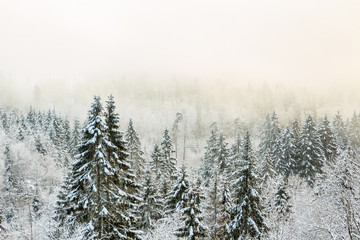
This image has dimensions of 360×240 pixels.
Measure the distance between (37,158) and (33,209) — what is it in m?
22.3

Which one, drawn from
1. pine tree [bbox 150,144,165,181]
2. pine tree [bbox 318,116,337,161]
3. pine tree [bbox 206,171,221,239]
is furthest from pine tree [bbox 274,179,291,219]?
pine tree [bbox 318,116,337,161]

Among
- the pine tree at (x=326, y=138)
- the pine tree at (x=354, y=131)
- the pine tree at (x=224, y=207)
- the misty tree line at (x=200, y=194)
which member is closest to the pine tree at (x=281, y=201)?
the misty tree line at (x=200, y=194)

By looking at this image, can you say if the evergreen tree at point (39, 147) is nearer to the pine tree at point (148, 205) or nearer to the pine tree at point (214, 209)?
the pine tree at point (148, 205)

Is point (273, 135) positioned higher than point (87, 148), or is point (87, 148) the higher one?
point (87, 148)

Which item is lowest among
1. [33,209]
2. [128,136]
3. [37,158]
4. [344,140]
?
[33,209]

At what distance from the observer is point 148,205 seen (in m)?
26.1

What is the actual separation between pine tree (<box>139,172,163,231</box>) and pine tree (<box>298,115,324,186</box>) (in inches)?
1080

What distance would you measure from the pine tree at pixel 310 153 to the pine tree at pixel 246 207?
75.1 ft

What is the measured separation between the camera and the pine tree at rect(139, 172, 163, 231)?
2617 cm

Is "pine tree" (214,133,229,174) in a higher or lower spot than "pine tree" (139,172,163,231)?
higher

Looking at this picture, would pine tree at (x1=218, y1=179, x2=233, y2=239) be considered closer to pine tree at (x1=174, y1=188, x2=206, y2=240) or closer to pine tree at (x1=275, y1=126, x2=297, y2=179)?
pine tree at (x1=174, y1=188, x2=206, y2=240)

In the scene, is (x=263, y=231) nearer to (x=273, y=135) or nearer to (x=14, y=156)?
(x=273, y=135)

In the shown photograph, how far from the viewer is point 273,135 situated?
47.5m

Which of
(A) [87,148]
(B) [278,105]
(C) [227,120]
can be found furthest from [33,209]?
(B) [278,105]
